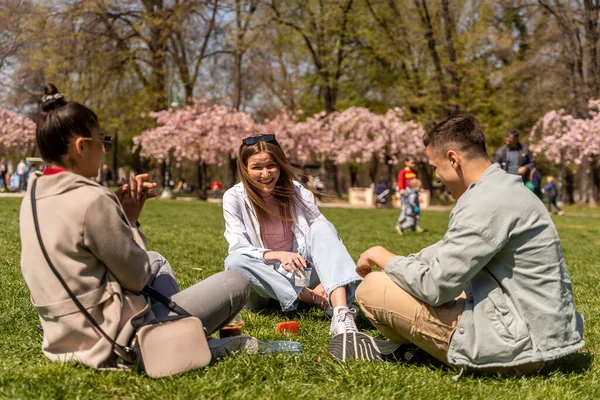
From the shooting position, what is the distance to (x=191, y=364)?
3.10 m

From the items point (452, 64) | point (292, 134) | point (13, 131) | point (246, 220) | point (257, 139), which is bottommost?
point (246, 220)

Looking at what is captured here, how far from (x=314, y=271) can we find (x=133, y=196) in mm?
2035

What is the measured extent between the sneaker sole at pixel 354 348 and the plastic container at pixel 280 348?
0.19 metres

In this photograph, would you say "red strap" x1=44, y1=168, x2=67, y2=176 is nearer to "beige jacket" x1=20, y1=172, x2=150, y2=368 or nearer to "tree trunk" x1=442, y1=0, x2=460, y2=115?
"beige jacket" x1=20, y1=172, x2=150, y2=368

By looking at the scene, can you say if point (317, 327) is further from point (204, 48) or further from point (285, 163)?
point (204, 48)

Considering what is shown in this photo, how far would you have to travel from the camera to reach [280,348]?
366 cm

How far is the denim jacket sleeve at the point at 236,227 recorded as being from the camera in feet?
15.6

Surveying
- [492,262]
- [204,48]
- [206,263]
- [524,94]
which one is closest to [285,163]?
[492,262]

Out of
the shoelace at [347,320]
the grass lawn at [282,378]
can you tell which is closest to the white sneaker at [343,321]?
the shoelace at [347,320]

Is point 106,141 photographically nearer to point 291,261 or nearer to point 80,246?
point 80,246

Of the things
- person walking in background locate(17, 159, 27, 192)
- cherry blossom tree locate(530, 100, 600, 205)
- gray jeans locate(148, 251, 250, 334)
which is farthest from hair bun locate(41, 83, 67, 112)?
person walking in background locate(17, 159, 27, 192)

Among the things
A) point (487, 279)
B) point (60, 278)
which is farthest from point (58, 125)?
point (487, 279)

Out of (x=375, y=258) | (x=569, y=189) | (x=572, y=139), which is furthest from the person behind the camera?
(x=569, y=189)

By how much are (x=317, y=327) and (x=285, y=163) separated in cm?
124
